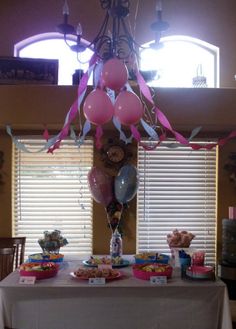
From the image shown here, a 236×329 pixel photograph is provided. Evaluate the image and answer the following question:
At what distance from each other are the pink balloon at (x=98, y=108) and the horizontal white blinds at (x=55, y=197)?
206cm

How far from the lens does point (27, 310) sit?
239cm

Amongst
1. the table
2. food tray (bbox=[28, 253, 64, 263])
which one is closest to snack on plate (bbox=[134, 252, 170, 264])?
the table

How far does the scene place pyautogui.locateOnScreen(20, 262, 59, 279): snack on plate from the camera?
2.54 m

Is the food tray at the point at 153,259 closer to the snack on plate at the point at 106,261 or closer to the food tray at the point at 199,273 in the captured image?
the snack on plate at the point at 106,261

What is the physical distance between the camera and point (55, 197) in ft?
13.8

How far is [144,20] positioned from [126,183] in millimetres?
2227

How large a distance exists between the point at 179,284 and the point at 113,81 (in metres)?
1.41

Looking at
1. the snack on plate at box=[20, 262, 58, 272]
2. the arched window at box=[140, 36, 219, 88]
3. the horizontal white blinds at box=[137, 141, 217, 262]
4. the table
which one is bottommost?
the table

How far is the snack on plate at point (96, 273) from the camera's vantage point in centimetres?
254

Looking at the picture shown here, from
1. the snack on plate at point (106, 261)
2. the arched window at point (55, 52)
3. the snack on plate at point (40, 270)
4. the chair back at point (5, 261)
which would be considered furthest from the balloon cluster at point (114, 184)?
the arched window at point (55, 52)

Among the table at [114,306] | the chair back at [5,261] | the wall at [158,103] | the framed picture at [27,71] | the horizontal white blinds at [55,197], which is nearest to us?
the table at [114,306]

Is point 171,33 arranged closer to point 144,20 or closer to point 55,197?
point 144,20

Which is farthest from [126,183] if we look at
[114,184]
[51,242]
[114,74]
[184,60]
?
[184,60]

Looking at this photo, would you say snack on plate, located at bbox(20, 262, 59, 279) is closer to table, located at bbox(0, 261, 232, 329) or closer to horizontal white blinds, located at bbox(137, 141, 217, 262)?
table, located at bbox(0, 261, 232, 329)
